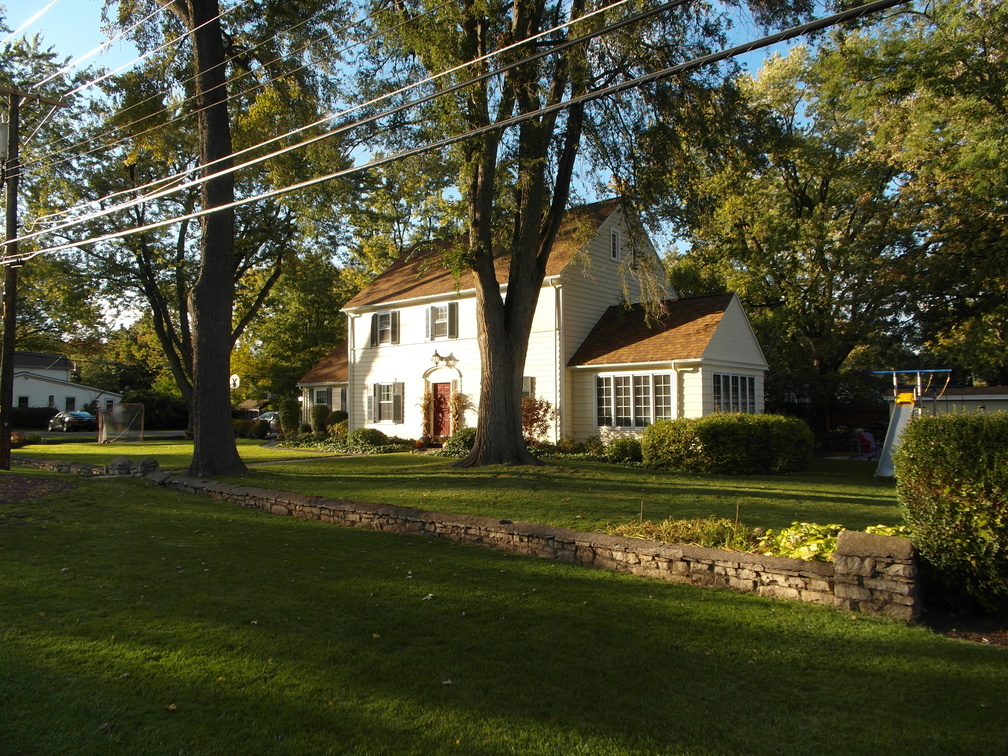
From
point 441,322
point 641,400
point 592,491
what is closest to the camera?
point 592,491

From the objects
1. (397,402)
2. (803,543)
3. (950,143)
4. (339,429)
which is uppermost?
(950,143)

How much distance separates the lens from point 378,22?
45.1 ft

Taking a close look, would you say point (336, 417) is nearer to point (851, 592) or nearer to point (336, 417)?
point (336, 417)

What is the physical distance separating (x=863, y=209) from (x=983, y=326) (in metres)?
5.26

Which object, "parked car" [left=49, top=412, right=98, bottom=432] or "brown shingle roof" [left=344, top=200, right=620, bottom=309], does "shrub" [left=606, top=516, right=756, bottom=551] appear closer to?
"brown shingle roof" [left=344, top=200, right=620, bottom=309]

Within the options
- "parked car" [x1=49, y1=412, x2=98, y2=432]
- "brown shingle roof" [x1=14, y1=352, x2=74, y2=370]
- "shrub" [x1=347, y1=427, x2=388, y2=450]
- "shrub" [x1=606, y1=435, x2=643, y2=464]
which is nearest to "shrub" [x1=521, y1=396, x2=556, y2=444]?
"shrub" [x1=606, y1=435, x2=643, y2=464]

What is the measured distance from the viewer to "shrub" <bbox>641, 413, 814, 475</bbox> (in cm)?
1542

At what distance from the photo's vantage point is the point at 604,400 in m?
20.2

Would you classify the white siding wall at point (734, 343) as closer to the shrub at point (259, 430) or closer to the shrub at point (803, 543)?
the shrub at point (803, 543)

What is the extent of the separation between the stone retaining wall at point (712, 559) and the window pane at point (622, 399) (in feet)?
39.0

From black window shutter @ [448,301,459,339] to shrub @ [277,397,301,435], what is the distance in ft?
35.0

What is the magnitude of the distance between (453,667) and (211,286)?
12.4 m

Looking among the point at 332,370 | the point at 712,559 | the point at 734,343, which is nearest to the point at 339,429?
the point at 332,370

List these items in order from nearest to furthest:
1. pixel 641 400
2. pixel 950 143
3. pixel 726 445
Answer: pixel 726 445
pixel 950 143
pixel 641 400
